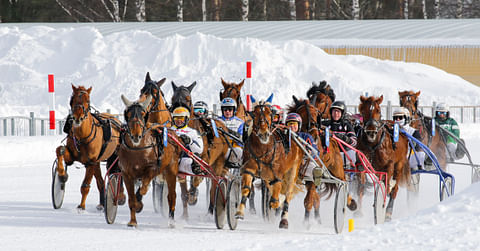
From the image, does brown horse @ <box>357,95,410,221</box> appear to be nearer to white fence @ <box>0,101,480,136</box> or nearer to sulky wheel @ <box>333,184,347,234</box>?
sulky wheel @ <box>333,184,347,234</box>

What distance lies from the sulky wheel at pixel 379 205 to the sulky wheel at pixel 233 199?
5.97ft

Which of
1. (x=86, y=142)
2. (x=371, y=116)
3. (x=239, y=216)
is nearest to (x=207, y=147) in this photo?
(x=86, y=142)

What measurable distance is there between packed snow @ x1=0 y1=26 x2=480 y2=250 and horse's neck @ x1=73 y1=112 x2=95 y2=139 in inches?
44.0

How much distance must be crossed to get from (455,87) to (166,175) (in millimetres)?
19858

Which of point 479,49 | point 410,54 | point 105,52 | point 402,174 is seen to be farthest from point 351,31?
point 402,174

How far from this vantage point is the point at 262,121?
9.56 m

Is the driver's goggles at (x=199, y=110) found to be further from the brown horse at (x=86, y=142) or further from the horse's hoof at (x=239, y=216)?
the horse's hoof at (x=239, y=216)

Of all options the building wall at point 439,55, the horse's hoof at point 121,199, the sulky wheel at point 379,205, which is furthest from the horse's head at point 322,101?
the building wall at point 439,55

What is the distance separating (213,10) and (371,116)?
32.7 m

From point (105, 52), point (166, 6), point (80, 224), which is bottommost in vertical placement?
point (80, 224)

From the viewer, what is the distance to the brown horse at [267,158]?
960 cm

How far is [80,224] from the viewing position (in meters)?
10.6

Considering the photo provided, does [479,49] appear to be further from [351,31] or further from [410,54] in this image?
[351,31]

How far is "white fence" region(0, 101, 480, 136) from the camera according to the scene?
20.2 m
